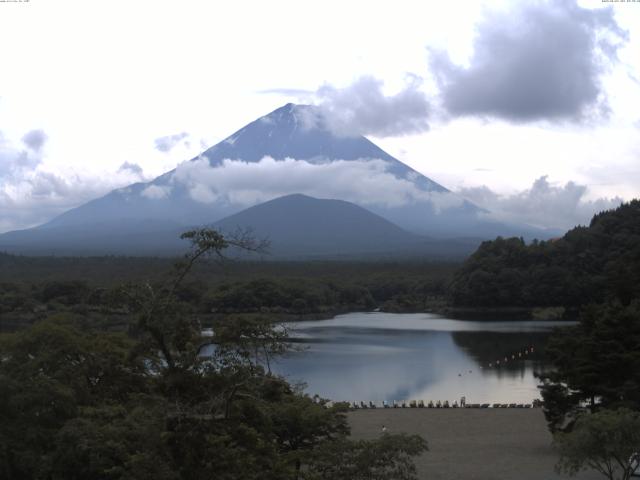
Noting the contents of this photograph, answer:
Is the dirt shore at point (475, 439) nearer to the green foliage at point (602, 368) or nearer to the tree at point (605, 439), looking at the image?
the green foliage at point (602, 368)

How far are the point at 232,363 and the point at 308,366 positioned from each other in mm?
20753

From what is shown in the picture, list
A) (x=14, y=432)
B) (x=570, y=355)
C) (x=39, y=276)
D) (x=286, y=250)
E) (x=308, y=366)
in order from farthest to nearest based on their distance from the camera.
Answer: (x=286, y=250) → (x=39, y=276) → (x=308, y=366) → (x=570, y=355) → (x=14, y=432)

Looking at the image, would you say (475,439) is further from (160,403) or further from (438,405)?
(160,403)

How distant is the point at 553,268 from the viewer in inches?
1852

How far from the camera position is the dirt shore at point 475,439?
38.8 ft

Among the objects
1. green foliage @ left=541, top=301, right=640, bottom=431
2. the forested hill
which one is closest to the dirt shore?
green foliage @ left=541, top=301, right=640, bottom=431

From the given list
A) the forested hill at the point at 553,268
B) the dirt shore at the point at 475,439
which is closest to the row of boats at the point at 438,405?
the dirt shore at the point at 475,439

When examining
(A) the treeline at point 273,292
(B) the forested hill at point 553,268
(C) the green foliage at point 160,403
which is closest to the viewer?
(C) the green foliage at point 160,403

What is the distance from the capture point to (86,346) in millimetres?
11273

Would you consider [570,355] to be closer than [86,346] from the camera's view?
No

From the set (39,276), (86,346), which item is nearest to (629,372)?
(86,346)

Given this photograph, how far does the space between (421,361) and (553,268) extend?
879 inches

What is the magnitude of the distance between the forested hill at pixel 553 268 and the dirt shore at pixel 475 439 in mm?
28875

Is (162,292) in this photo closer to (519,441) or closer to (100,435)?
(100,435)
